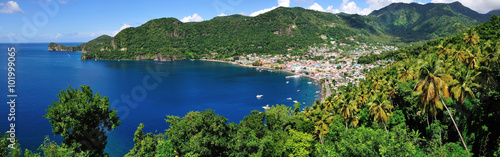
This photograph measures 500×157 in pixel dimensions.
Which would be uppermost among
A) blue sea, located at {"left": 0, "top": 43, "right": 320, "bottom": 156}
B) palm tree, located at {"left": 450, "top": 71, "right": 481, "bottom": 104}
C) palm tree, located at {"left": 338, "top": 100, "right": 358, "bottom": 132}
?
palm tree, located at {"left": 450, "top": 71, "right": 481, "bottom": 104}

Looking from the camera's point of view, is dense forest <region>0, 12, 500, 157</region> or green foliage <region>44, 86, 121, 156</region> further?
green foliage <region>44, 86, 121, 156</region>

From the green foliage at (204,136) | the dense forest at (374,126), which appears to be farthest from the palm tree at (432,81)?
the green foliage at (204,136)

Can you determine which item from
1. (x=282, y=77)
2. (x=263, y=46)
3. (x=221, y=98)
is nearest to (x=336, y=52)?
(x=263, y=46)

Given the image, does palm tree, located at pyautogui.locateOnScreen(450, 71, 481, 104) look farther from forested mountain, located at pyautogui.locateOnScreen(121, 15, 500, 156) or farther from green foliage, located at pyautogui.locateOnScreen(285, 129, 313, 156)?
green foliage, located at pyautogui.locateOnScreen(285, 129, 313, 156)

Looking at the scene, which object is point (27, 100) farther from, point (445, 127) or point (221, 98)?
point (445, 127)

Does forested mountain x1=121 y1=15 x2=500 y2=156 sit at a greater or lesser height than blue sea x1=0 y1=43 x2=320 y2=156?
greater

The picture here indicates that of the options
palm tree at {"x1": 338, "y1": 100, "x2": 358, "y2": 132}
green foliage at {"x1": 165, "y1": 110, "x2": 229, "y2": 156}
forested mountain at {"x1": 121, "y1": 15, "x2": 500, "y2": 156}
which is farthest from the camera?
palm tree at {"x1": 338, "y1": 100, "x2": 358, "y2": 132}

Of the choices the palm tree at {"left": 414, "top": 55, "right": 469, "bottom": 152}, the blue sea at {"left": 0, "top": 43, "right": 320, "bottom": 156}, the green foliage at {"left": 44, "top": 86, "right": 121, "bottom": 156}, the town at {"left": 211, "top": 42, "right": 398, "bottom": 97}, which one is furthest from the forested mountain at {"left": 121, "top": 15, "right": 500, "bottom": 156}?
the town at {"left": 211, "top": 42, "right": 398, "bottom": 97}

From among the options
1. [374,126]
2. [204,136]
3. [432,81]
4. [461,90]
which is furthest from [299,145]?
[461,90]
